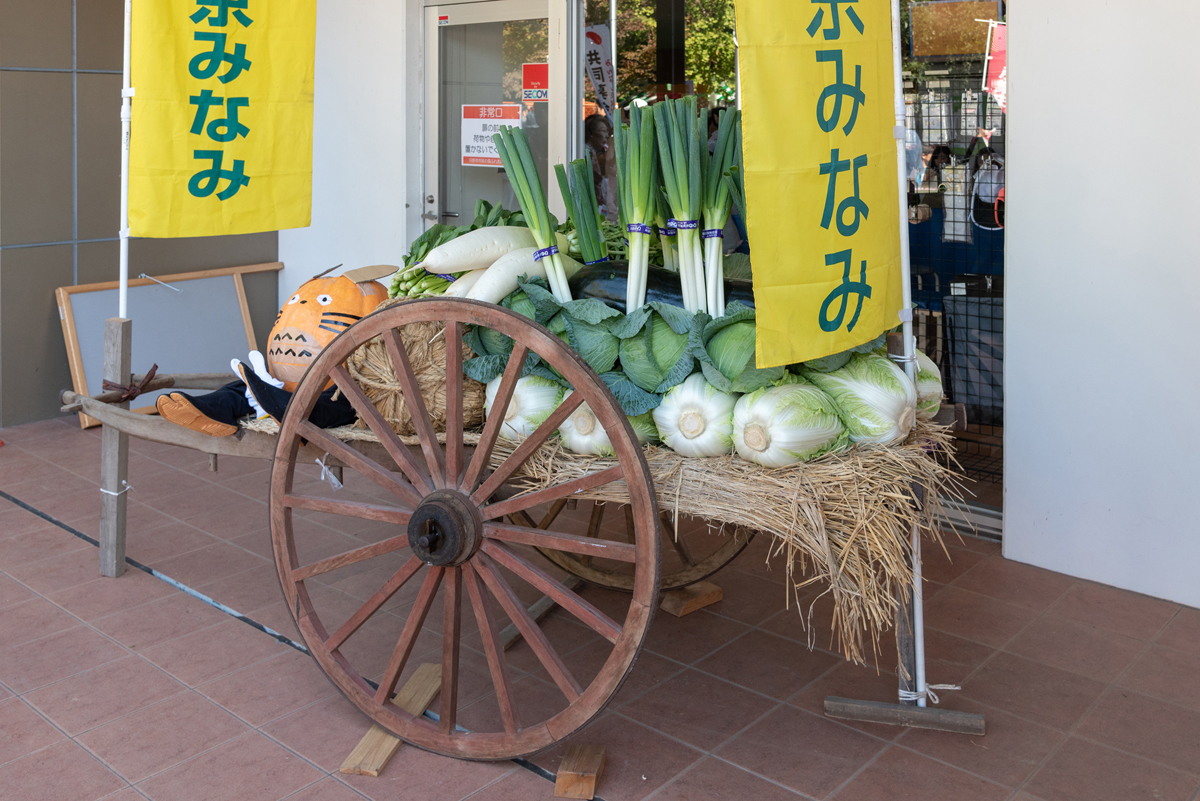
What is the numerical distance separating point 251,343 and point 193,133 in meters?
3.22

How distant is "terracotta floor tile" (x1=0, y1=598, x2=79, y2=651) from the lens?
3385 millimetres

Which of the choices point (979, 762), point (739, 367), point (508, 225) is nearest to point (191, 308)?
point (508, 225)

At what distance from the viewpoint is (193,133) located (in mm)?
3523

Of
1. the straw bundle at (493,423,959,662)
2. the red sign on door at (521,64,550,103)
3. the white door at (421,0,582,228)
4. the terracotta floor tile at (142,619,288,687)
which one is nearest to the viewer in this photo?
the straw bundle at (493,423,959,662)

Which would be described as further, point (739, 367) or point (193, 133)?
point (193, 133)

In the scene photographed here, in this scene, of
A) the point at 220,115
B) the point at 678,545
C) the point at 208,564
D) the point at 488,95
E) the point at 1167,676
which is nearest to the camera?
the point at 1167,676

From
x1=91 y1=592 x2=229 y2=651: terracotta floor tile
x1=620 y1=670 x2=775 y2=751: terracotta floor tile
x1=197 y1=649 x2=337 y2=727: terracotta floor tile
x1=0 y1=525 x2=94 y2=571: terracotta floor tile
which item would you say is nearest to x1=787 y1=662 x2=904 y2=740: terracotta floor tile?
x1=620 y1=670 x2=775 y2=751: terracotta floor tile

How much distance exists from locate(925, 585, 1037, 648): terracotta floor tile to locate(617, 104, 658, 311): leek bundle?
1684 mm

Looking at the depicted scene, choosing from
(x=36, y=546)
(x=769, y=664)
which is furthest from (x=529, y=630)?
(x=36, y=546)

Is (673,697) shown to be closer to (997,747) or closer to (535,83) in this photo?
(997,747)

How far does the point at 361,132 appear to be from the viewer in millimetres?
6129

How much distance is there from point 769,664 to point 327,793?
1418 mm

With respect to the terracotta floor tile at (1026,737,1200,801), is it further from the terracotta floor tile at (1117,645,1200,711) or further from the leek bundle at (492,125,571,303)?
the leek bundle at (492,125,571,303)

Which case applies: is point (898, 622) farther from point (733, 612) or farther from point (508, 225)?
point (508, 225)
